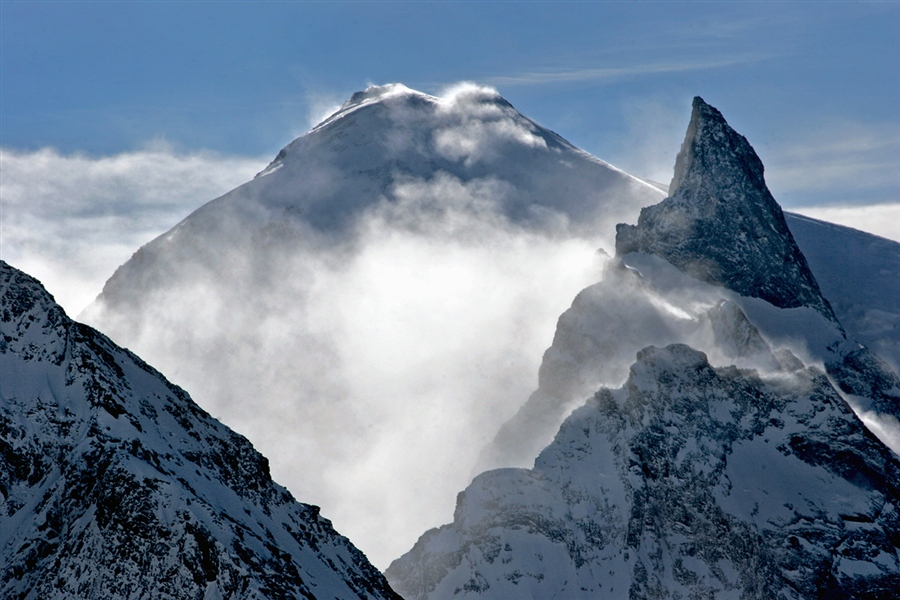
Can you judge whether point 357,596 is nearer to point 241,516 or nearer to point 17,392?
point 241,516

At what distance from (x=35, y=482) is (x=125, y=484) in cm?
918

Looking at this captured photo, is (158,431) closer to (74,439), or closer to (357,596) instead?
(74,439)

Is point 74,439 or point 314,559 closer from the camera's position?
point 74,439

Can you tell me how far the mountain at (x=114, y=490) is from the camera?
307 ft

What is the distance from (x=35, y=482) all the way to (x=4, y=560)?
7.44m

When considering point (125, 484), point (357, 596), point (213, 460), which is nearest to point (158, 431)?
point (213, 460)

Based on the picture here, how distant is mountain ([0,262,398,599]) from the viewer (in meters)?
93.6

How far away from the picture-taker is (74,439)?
100812mm

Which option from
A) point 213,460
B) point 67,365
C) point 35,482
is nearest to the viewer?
point 35,482

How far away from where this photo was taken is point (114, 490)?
313 ft

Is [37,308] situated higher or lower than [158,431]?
higher

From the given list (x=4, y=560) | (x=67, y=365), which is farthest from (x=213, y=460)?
(x=4, y=560)

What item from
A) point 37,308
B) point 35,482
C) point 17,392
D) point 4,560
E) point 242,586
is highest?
point 37,308

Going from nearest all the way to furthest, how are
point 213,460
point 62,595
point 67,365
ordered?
point 62,595 → point 67,365 → point 213,460
